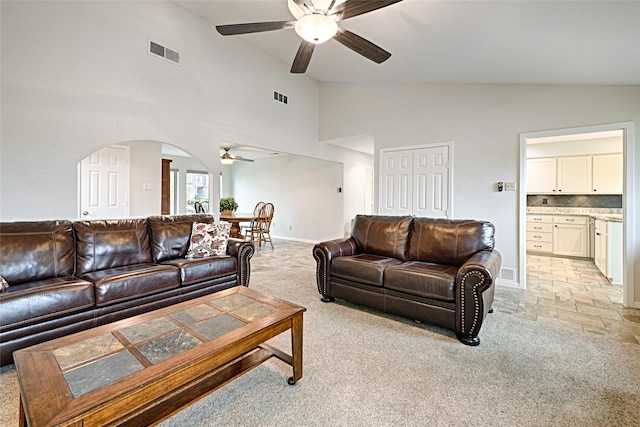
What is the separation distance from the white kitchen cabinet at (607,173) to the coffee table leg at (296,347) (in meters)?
6.47

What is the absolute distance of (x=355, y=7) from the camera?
7.34 ft

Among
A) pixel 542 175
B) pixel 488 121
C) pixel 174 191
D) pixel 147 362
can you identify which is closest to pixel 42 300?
pixel 147 362

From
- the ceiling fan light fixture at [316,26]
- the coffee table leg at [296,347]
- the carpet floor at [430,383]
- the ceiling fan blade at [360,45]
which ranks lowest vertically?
the carpet floor at [430,383]

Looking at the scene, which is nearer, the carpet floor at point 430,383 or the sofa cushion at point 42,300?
the carpet floor at point 430,383

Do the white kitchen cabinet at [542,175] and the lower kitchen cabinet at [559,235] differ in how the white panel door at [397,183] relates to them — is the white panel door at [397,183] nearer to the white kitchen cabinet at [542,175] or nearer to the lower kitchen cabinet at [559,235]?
the lower kitchen cabinet at [559,235]

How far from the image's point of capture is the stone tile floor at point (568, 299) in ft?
8.81

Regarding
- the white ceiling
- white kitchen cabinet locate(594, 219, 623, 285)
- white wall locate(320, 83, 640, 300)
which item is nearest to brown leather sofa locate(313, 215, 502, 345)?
white wall locate(320, 83, 640, 300)

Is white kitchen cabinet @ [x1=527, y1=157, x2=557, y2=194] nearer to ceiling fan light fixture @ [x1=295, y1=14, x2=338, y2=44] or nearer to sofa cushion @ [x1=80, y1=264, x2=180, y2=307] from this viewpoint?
ceiling fan light fixture @ [x1=295, y1=14, x2=338, y2=44]

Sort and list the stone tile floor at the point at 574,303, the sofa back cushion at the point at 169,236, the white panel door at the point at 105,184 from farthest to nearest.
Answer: the white panel door at the point at 105,184
the sofa back cushion at the point at 169,236
the stone tile floor at the point at 574,303

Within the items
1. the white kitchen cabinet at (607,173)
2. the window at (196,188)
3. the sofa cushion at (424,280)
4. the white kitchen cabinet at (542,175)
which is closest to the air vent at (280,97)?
the sofa cushion at (424,280)

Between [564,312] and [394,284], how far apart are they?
1877mm

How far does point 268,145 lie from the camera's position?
5195mm

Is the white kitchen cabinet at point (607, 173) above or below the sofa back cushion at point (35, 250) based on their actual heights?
above

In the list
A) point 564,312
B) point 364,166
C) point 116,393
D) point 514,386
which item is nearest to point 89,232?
point 116,393
